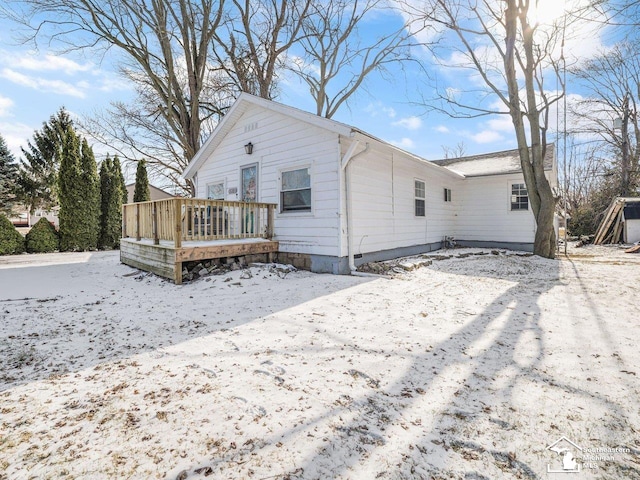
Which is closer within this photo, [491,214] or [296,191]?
[296,191]

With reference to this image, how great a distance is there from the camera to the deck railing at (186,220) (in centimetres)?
583

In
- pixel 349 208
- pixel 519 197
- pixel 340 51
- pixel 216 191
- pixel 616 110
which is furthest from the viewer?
pixel 616 110

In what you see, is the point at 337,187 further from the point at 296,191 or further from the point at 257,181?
the point at 257,181

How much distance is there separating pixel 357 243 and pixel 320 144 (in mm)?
2305

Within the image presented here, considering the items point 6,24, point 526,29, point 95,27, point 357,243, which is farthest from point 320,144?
point 6,24

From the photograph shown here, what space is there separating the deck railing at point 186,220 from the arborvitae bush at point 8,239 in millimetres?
6388

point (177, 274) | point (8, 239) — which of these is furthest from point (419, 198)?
point (8, 239)

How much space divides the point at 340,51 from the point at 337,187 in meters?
12.2

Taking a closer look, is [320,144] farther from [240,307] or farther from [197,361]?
[197,361]

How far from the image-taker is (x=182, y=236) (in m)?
6.98

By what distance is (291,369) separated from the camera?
7.92 feet

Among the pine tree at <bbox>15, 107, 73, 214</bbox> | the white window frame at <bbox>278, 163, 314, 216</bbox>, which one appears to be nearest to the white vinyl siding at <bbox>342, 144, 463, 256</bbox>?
the white window frame at <bbox>278, 163, 314, 216</bbox>

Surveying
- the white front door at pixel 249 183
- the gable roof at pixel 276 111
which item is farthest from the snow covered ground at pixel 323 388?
the white front door at pixel 249 183

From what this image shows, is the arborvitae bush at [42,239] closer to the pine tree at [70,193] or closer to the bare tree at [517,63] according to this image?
the pine tree at [70,193]
